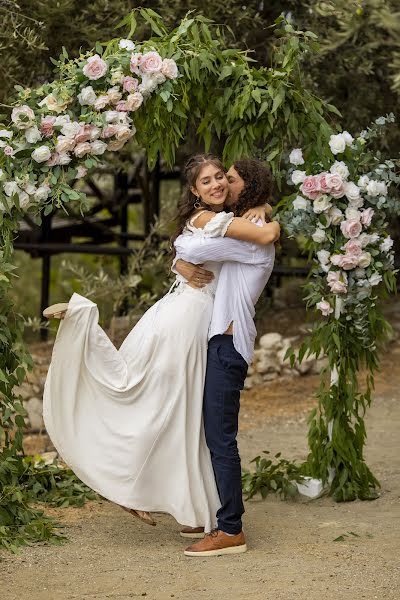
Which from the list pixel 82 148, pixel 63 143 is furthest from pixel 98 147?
pixel 63 143

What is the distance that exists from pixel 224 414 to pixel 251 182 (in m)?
1.09

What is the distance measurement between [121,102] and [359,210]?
1376 mm

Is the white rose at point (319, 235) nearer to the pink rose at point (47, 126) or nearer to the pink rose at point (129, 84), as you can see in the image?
the pink rose at point (129, 84)

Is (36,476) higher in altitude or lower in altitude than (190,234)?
lower

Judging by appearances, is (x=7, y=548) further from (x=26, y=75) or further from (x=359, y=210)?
(x=26, y=75)

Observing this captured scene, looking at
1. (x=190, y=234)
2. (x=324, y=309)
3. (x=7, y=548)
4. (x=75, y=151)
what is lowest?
(x=7, y=548)

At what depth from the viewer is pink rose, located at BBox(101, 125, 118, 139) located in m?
5.36

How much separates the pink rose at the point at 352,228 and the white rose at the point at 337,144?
367mm

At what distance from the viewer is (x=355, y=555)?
5098 mm

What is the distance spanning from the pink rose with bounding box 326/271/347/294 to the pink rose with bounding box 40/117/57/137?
1627mm

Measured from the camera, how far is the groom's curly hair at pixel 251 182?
5141 mm

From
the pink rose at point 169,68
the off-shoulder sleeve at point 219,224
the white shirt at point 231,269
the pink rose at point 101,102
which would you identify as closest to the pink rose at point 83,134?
the pink rose at point 101,102

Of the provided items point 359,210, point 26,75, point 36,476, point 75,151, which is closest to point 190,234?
point 75,151

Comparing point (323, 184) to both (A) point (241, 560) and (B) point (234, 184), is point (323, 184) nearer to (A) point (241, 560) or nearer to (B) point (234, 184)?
(B) point (234, 184)
